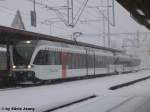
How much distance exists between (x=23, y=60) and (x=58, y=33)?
32.8m

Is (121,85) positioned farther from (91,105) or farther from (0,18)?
(0,18)

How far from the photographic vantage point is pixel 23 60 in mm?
31953

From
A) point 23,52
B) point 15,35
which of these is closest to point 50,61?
point 23,52

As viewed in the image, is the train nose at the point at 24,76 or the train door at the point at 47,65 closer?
the train nose at the point at 24,76

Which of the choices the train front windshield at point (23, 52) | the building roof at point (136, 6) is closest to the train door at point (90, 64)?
the train front windshield at point (23, 52)

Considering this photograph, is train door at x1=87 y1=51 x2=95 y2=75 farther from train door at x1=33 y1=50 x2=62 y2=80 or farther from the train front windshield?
the train front windshield

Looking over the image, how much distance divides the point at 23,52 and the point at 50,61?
2.58 m

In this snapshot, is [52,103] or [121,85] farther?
[121,85]

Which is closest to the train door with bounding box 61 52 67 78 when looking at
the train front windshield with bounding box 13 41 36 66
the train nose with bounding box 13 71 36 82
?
the train front windshield with bounding box 13 41 36 66

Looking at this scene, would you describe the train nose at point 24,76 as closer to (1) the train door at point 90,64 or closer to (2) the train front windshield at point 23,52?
(2) the train front windshield at point 23,52

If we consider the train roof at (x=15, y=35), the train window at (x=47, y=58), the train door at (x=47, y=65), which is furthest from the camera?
the train window at (x=47, y=58)

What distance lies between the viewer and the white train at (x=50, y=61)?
3172 centimetres

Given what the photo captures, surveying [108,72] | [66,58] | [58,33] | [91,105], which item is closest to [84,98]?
[91,105]

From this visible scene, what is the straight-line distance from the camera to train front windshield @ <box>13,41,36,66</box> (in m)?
32.0
